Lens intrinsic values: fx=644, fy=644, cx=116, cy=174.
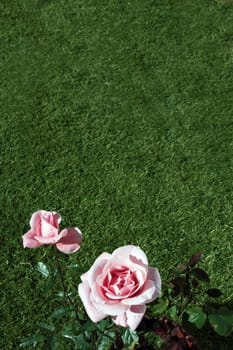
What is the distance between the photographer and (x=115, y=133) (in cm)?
294

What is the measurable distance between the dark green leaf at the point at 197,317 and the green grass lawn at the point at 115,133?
2.28 ft

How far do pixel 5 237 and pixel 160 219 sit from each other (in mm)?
632

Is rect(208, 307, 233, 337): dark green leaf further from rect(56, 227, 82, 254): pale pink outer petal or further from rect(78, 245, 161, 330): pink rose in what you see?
rect(56, 227, 82, 254): pale pink outer petal

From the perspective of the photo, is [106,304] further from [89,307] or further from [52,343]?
[52,343]

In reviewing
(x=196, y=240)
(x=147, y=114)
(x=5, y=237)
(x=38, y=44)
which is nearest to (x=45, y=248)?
(x=5, y=237)

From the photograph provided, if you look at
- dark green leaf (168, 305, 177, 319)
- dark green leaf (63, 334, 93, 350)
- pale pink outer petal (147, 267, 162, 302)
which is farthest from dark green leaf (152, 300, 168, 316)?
pale pink outer petal (147, 267, 162, 302)

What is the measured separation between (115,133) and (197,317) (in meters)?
1.37

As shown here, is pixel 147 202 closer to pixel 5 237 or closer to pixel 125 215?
pixel 125 215

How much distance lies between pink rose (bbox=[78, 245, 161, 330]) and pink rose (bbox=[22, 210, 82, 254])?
105 mm

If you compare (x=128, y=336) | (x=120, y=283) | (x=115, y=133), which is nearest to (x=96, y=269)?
(x=120, y=283)

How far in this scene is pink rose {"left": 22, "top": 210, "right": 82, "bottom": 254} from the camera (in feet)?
5.05

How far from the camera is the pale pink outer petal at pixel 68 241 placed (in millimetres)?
1572

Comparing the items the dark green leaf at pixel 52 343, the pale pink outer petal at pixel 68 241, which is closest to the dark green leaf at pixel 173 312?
the dark green leaf at pixel 52 343

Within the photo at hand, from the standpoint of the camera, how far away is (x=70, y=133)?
2.95 meters
